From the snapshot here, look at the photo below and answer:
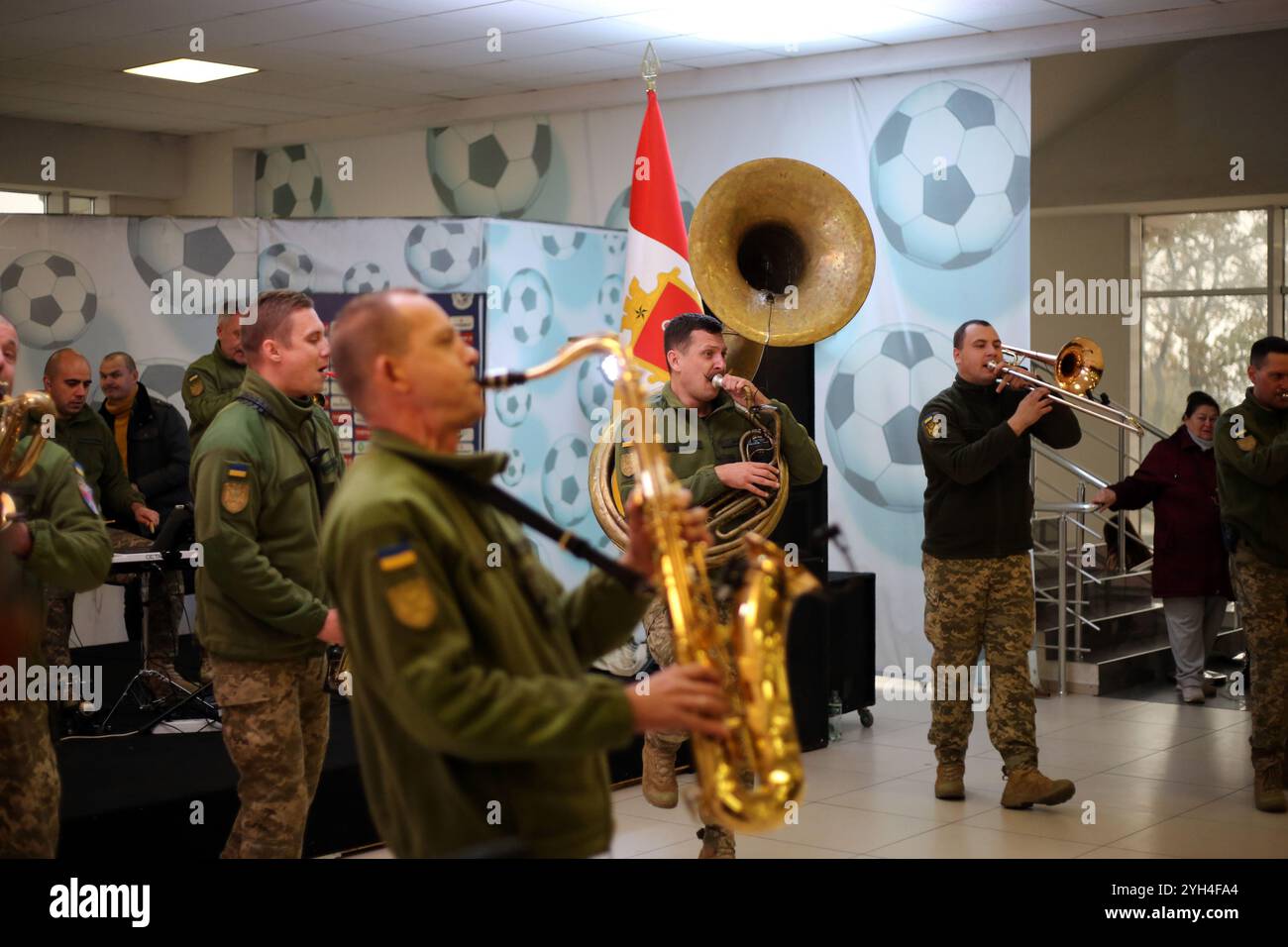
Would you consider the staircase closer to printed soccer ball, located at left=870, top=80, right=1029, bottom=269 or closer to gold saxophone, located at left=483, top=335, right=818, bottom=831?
printed soccer ball, located at left=870, top=80, right=1029, bottom=269

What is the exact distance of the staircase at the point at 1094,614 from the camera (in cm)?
798

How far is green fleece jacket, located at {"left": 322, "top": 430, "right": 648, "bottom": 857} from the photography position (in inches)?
76.5

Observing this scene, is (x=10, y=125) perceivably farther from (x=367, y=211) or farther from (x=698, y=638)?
(x=698, y=638)

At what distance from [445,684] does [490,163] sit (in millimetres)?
8612

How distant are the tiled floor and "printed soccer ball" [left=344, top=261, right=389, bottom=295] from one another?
3.72 m

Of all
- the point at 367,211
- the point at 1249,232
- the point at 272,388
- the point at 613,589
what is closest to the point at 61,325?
the point at 367,211

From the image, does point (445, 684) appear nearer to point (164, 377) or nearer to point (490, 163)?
point (164, 377)

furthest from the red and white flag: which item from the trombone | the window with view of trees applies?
the window with view of trees

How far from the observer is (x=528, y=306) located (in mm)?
8367

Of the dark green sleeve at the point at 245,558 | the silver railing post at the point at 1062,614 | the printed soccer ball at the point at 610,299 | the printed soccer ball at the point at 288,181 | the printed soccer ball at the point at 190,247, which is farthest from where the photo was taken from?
the printed soccer ball at the point at 288,181

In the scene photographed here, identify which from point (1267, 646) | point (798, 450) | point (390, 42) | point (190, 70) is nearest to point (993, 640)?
point (1267, 646)

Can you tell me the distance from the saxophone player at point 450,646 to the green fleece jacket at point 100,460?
4.59 m

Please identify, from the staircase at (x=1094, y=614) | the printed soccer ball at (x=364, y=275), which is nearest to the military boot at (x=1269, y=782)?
the staircase at (x=1094, y=614)

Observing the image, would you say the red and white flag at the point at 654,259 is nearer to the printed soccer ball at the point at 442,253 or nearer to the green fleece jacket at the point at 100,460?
the printed soccer ball at the point at 442,253
